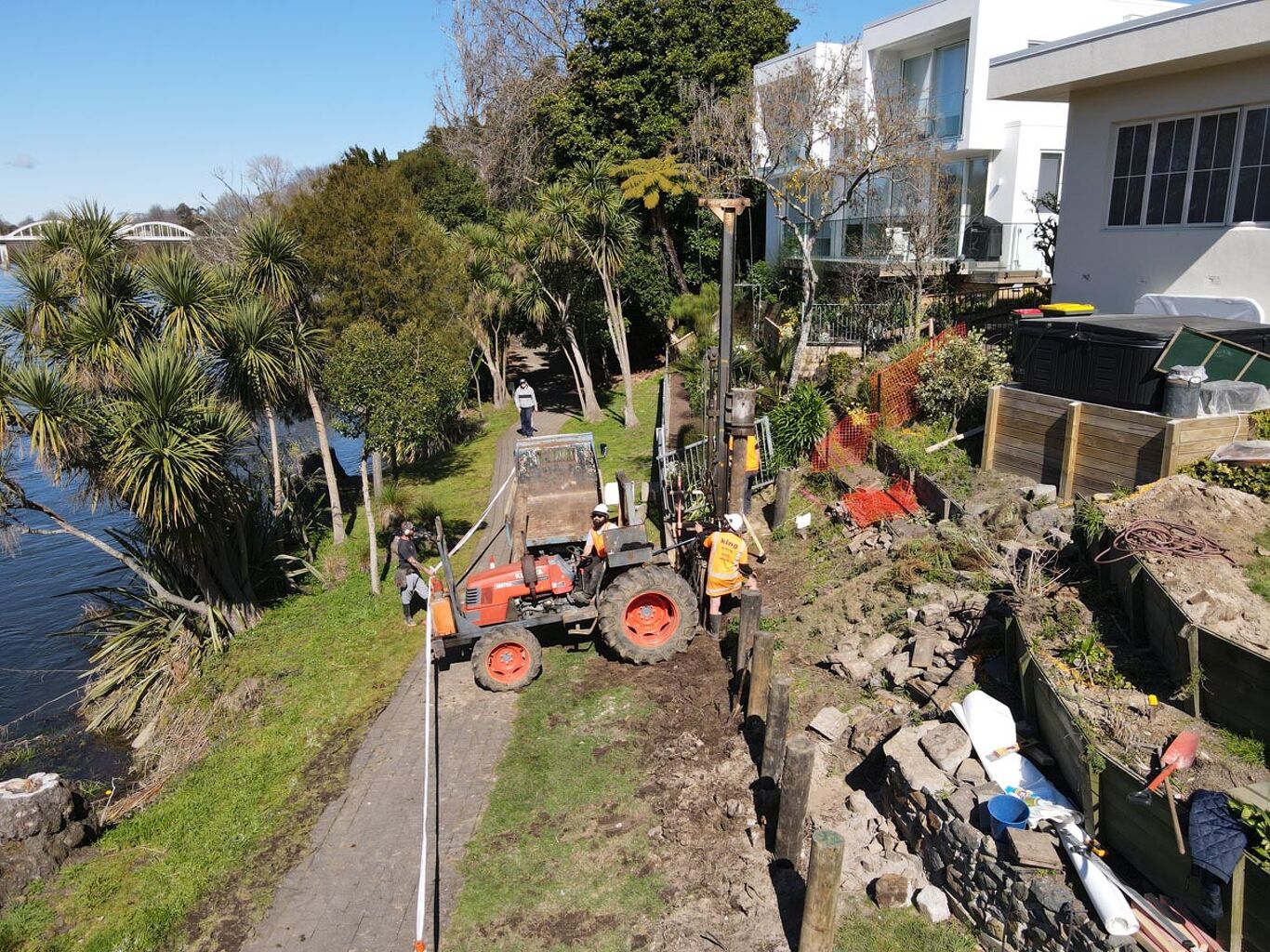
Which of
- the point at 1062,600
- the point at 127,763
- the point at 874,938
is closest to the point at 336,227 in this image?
the point at 127,763

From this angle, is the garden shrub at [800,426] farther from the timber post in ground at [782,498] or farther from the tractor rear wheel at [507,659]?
the tractor rear wheel at [507,659]

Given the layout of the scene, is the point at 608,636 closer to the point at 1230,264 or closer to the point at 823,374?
the point at 823,374

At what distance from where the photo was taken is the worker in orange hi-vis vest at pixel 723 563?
33.6ft

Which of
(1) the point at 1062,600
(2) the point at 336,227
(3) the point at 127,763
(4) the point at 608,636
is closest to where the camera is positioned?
(1) the point at 1062,600

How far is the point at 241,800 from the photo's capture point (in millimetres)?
8789

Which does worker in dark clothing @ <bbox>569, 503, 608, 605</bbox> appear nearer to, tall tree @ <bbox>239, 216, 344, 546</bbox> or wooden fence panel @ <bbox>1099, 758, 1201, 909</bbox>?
wooden fence panel @ <bbox>1099, 758, 1201, 909</bbox>

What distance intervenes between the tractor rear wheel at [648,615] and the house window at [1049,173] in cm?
1605

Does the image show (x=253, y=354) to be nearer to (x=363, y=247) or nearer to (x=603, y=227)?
(x=363, y=247)

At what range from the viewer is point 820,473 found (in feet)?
47.7

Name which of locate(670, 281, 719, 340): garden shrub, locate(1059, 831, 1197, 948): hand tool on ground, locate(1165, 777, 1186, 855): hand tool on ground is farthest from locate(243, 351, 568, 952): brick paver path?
locate(670, 281, 719, 340): garden shrub

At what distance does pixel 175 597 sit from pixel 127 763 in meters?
2.38

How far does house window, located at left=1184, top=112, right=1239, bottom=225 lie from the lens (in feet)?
41.7

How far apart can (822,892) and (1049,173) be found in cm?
A: 2015

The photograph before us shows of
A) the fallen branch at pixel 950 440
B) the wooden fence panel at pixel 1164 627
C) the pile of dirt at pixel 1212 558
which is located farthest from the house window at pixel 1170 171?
the wooden fence panel at pixel 1164 627
